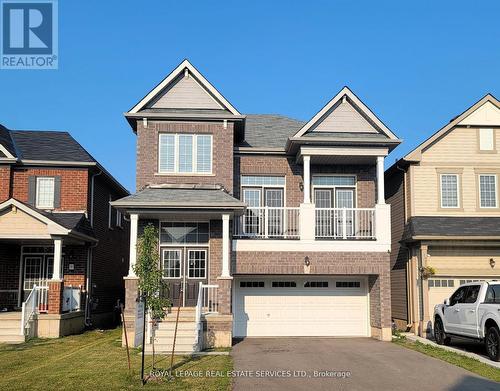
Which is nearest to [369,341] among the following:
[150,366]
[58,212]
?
[150,366]

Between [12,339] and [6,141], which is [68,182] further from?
[12,339]

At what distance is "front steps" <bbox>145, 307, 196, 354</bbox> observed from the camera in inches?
577

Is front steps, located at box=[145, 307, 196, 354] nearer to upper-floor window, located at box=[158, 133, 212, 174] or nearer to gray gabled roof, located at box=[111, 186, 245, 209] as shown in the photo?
gray gabled roof, located at box=[111, 186, 245, 209]

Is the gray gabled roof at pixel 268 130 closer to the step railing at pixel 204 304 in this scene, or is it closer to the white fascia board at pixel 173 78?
the white fascia board at pixel 173 78

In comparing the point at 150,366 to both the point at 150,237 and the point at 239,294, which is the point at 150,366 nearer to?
the point at 150,237

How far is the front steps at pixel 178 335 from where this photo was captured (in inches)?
577

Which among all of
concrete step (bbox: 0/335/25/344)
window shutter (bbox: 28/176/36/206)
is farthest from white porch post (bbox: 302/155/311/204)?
window shutter (bbox: 28/176/36/206)

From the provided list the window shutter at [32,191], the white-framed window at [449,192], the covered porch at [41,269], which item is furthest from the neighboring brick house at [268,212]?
the window shutter at [32,191]

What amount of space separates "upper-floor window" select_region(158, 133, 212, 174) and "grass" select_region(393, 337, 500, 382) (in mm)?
8385

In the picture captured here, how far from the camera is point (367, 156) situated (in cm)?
1841

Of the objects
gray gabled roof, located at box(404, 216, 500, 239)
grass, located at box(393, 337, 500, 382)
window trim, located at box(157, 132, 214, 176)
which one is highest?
window trim, located at box(157, 132, 214, 176)

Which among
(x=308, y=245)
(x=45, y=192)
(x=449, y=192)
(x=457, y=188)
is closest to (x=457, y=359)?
(x=308, y=245)

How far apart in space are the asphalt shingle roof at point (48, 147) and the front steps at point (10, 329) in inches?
242

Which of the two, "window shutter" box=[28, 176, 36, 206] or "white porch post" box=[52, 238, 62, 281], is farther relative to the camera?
"window shutter" box=[28, 176, 36, 206]
